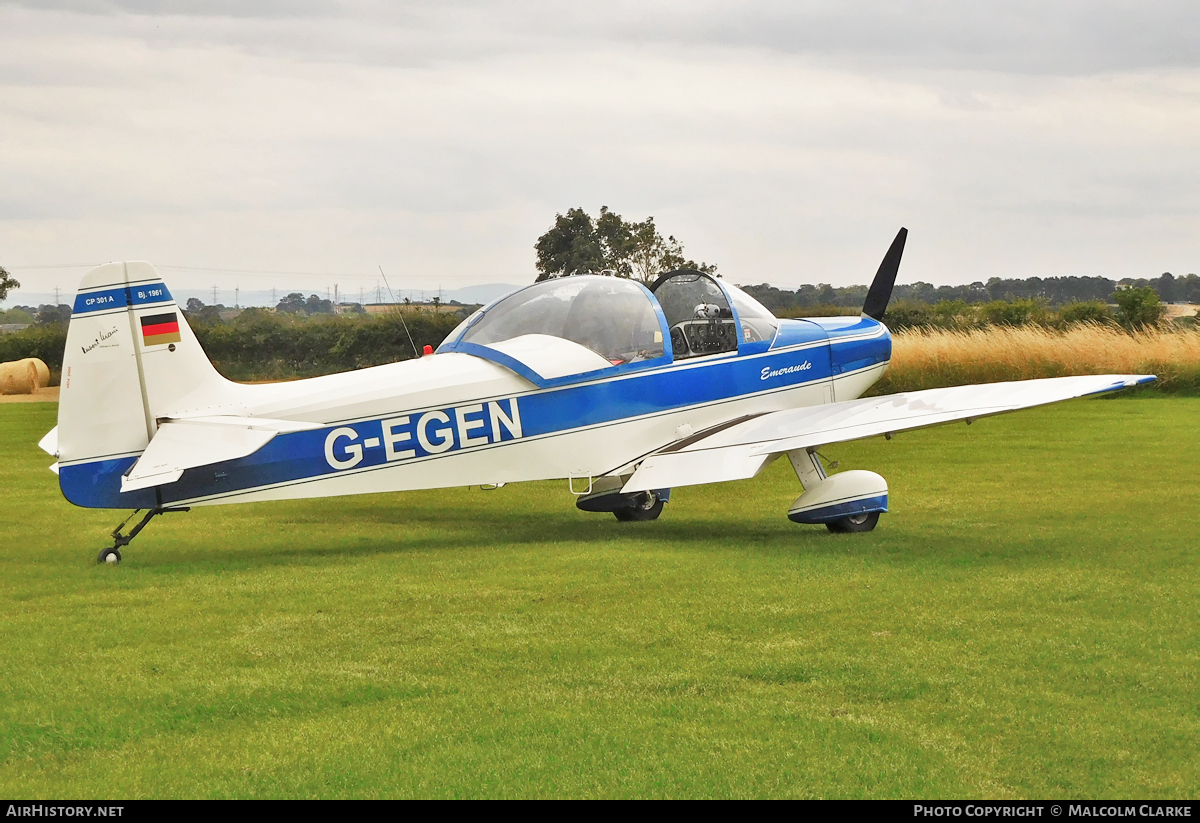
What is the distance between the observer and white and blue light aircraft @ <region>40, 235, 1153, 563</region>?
319 inches

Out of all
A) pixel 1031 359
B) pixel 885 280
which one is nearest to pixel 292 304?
pixel 1031 359

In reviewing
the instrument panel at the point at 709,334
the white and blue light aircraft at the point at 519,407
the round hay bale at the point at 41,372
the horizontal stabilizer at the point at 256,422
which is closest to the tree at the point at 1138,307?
the white and blue light aircraft at the point at 519,407

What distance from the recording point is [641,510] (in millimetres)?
10898

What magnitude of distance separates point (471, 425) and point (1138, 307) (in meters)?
25.7

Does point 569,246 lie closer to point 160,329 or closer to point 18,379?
point 18,379

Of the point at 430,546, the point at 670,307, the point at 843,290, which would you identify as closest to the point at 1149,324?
the point at 843,290

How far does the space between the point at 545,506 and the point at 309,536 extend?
2.67m

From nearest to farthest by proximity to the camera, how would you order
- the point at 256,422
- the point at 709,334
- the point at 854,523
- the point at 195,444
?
the point at 195,444 < the point at 256,422 < the point at 854,523 < the point at 709,334

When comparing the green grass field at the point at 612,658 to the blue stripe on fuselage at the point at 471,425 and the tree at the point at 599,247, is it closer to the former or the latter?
the blue stripe on fuselage at the point at 471,425

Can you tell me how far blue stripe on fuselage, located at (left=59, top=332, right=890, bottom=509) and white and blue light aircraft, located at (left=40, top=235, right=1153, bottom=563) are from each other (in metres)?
0.01

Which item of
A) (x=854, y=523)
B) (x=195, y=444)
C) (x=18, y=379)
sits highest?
(x=18, y=379)

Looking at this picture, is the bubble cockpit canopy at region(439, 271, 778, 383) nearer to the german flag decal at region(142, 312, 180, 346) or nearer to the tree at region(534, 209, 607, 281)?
the german flag decal at region(142, 312, 180, 346)

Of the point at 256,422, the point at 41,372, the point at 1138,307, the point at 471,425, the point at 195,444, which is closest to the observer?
the point at 195,444

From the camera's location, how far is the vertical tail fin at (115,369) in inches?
317
